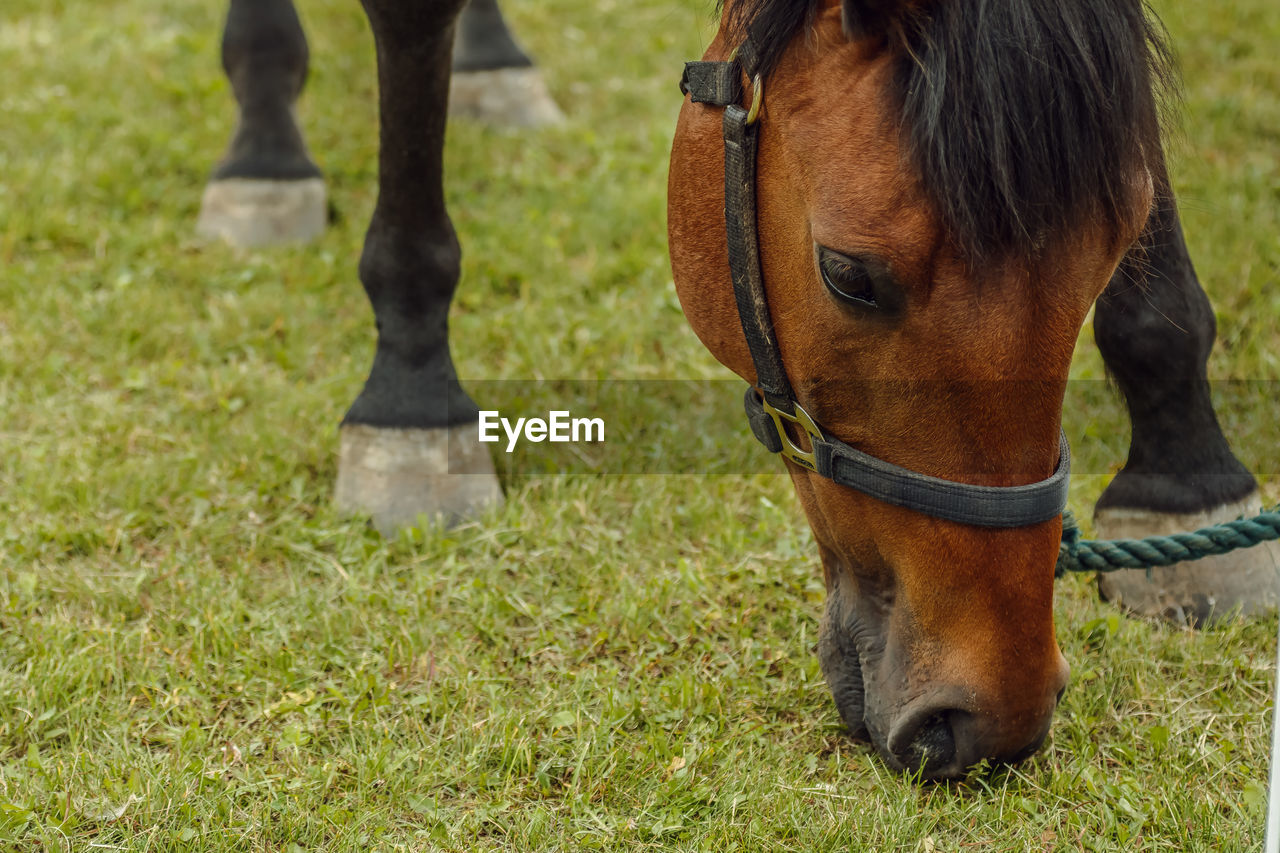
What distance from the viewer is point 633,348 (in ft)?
12.2

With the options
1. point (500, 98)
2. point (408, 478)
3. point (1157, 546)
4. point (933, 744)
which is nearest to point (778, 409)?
point (933, 744)

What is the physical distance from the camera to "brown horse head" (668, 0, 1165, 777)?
154 centimetres

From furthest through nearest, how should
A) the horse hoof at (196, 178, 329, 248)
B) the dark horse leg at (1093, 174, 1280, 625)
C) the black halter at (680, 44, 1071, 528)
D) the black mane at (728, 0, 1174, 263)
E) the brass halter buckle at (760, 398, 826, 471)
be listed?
the horse hoof at (196, 178, 329, 248)
the dark horse leg at (1093, 174, 1280, 625)
the brass halter buckle at (760, 398, 826, 471)
the black halter at (680, 44, 1071, 528)
the black mane at (728, 0, 1174, 263)

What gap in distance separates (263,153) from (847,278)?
3.25m

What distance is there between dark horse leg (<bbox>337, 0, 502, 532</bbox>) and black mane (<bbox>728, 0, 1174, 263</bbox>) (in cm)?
164

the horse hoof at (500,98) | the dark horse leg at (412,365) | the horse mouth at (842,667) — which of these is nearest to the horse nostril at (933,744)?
the horse mouth at (842,667)

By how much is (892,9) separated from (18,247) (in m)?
3.55

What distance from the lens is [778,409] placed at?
6.34ft

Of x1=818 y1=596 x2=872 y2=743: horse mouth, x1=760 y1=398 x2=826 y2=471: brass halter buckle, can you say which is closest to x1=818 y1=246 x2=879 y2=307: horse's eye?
x1=760 y1=398 x2=826 y2=471: brass halter buckle

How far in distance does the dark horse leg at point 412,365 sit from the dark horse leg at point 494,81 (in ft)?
7.20

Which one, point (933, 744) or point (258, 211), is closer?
point (933, 744)

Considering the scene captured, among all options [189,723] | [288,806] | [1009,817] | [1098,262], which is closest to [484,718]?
[288,806]

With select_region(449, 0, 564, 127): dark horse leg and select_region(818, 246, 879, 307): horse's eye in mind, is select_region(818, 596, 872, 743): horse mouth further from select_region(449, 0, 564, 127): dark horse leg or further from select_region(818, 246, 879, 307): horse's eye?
select_region(449, 0, 564, 127): dark horse leg

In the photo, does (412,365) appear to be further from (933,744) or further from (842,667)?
(933,744)
